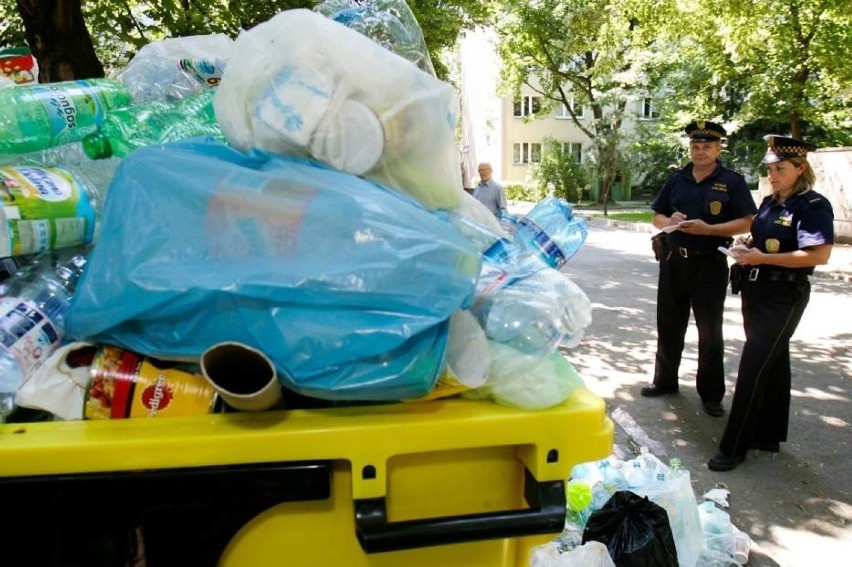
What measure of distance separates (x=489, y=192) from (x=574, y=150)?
25942 millimetres

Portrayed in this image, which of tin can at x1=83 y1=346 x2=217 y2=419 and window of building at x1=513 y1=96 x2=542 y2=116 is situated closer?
tin can at x1=83 y1=346 x2=217 y2=419

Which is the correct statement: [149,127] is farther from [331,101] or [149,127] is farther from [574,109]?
[574,109]

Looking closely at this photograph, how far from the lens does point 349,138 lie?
51.1 inches

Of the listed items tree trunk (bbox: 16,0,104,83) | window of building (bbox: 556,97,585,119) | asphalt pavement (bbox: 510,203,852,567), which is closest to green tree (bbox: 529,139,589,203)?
window of building (bbox: 556,97,585,119)

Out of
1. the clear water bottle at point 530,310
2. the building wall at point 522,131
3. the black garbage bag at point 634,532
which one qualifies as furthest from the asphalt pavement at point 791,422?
the building wall at point 522,131

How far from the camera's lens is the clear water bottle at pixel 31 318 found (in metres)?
1.17

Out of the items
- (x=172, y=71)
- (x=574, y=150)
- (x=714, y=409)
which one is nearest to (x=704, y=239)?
(x=714, y=409)

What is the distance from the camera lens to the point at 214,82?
2.34 metres

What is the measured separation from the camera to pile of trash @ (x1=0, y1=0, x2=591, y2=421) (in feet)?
3.54

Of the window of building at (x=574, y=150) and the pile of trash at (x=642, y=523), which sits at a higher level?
the window of building at (x=574, y=150)

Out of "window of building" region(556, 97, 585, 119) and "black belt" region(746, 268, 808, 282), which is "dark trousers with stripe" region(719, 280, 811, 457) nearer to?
"black belt" region(746, 268, 808, 282)

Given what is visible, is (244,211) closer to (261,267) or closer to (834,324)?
(261,267)

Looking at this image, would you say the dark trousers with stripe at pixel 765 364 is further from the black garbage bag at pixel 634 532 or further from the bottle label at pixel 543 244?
the bottle label at pixel 543 244

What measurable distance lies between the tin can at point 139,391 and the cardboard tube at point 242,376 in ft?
0.34
